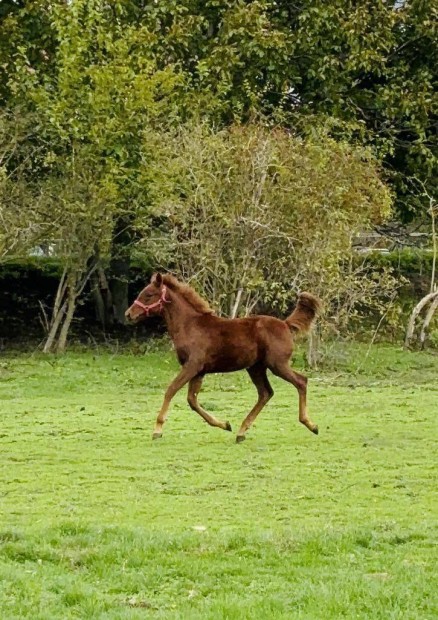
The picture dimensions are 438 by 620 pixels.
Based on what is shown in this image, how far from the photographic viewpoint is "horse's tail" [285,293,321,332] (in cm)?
1445

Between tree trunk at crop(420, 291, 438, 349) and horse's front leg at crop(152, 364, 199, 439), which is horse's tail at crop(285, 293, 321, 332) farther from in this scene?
tree trunk at crop(420, 291, 438, 349)

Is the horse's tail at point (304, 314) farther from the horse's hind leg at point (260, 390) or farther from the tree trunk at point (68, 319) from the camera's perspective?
the tree trunk at point (68, 319)

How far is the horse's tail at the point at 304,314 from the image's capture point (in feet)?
47.4

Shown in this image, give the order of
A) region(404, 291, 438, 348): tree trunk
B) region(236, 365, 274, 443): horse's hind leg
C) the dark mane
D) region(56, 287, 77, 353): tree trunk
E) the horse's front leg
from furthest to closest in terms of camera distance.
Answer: region(404, 291, 438, 348): tree trunk < region(56, 287, 77, 353): tree trunk < the dark mane < region(236, 365, 274, 443): horse's hind leg < the horse's front leg

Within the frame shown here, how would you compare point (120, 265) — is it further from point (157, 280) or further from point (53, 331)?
point (157, 280)

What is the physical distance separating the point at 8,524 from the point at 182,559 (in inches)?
73.8

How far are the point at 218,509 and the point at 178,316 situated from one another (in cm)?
472

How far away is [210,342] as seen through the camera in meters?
14.0

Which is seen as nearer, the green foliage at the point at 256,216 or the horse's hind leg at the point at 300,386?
the horse's hind leg at the point at 300,386

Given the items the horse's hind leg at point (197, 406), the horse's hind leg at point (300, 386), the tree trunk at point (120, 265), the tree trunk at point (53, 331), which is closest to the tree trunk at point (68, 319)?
the tree trunk at point (53, 331)

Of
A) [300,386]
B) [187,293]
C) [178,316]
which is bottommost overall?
[300,386]

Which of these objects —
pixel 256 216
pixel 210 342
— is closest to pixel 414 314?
pixel 256 216

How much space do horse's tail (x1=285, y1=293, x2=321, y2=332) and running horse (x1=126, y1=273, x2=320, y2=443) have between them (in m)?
0.21

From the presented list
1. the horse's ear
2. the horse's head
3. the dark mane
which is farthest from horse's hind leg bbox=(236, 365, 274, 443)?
the horse's ear
